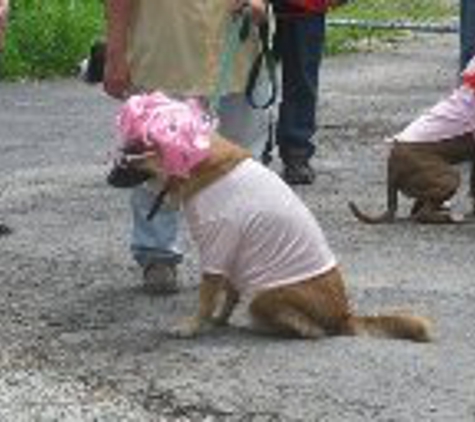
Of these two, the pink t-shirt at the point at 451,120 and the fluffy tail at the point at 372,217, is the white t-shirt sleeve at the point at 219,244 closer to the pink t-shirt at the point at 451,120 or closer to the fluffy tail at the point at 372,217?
the fluffy tail at the point at 372,217

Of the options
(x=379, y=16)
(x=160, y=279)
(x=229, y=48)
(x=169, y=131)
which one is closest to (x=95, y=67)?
(x=229, y=48)

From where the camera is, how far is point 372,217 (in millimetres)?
9172

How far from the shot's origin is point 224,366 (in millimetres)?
6031

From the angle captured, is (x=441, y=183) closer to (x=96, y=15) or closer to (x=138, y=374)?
(x=138, y=374)

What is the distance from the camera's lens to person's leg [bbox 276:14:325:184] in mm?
10117

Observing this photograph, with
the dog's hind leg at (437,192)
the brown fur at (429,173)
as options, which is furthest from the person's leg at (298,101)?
the dog's hind leg at (437,192)

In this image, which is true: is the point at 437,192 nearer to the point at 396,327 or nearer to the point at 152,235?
the point at 152,235

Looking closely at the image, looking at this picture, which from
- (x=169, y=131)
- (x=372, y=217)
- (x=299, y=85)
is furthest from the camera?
(x=299, y=85)

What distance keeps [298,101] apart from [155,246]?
321 centimetres

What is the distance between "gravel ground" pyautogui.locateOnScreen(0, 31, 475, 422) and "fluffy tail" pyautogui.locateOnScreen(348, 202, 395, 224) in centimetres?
7

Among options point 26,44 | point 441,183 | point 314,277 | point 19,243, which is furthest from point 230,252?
point 26,44

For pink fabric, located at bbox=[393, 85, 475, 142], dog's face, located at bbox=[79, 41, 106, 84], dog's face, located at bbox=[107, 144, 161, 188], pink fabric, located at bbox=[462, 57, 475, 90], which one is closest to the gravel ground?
pink fabric, located at bbox=[393, 85, 475, 142]

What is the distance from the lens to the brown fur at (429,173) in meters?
9.04

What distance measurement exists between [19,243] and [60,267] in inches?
25.0
